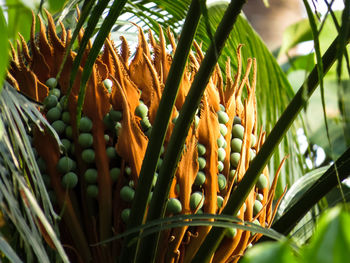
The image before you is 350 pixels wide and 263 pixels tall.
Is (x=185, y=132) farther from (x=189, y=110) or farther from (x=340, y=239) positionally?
(x=340, y=239)

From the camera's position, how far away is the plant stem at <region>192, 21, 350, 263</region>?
0.79m

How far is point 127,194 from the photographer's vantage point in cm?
83

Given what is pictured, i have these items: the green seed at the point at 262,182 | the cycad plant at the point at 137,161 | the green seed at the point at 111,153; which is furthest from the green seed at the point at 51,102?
the green seed at the point at 262,182

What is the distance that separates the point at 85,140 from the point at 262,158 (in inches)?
9.7

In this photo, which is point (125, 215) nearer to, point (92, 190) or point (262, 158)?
point (92, 190)

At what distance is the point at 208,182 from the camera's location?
838mm

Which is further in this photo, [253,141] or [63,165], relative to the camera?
[253,141]

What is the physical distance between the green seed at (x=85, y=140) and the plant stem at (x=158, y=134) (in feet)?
0.34

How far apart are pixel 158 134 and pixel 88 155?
0.41 feet

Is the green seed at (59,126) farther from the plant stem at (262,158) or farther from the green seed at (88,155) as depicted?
A: the plant stem at (262,158)

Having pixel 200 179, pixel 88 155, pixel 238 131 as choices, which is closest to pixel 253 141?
pixel 238 131

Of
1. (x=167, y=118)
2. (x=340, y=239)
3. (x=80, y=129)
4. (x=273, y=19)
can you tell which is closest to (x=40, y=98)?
(x=80, y=129)

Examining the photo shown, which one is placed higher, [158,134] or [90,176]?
Result: [158,134]

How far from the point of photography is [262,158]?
31.4 inches
